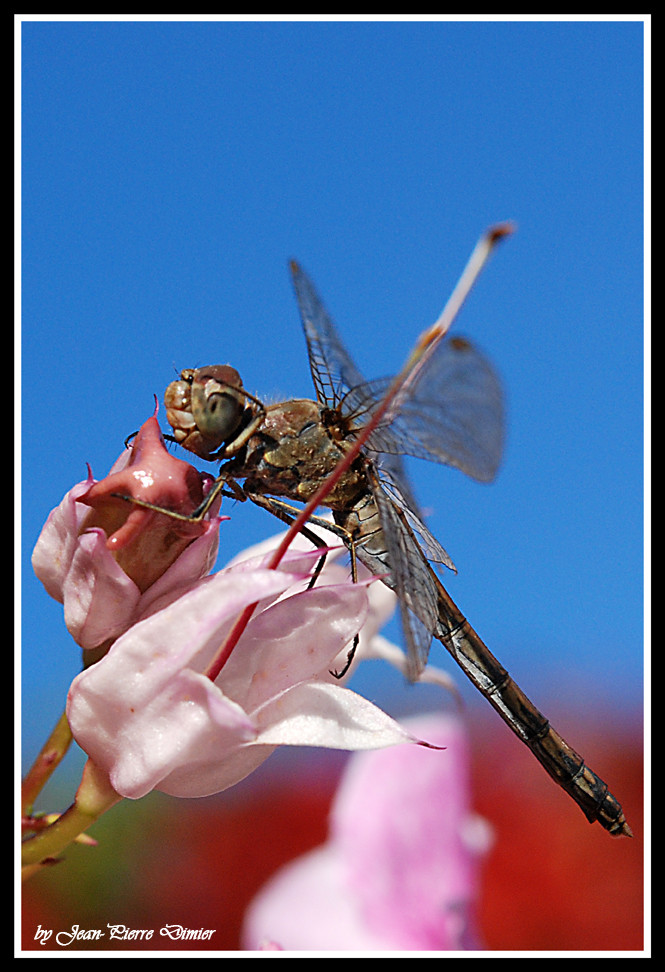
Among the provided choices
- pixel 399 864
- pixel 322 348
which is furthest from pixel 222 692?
pixel 399 864

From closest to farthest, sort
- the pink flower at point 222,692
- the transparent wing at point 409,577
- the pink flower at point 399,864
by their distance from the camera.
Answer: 1. the pink flower at point 222,692
2. the transparent wing at point 409,577
3. the pink flower at point 399,864

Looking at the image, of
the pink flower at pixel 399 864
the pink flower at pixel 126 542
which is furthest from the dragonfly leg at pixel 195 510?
the pink flower at pixel 399 864

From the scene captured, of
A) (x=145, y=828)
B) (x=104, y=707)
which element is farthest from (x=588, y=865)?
(x=104, y=707)

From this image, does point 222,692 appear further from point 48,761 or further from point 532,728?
point 532,728

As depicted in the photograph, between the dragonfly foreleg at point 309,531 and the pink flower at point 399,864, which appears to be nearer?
the dragonfly foreleg at point 309,531

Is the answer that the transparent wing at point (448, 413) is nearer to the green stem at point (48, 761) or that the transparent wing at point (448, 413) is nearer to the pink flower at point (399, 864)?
the green stem at point (48, 761)

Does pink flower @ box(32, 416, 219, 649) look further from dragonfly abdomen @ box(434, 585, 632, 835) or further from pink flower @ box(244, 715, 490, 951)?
pink flower @ box(244, 715, 490, 951)

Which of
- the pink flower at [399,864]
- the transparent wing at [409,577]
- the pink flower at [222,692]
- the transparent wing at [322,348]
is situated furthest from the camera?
the pink flower at [399,864]

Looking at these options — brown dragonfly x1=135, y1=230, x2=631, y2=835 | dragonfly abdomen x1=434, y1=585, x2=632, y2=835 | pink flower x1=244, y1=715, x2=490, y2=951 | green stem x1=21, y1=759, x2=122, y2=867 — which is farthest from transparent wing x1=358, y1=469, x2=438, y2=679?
pink flower x1=244, y1=715, x2=490, y2=951
